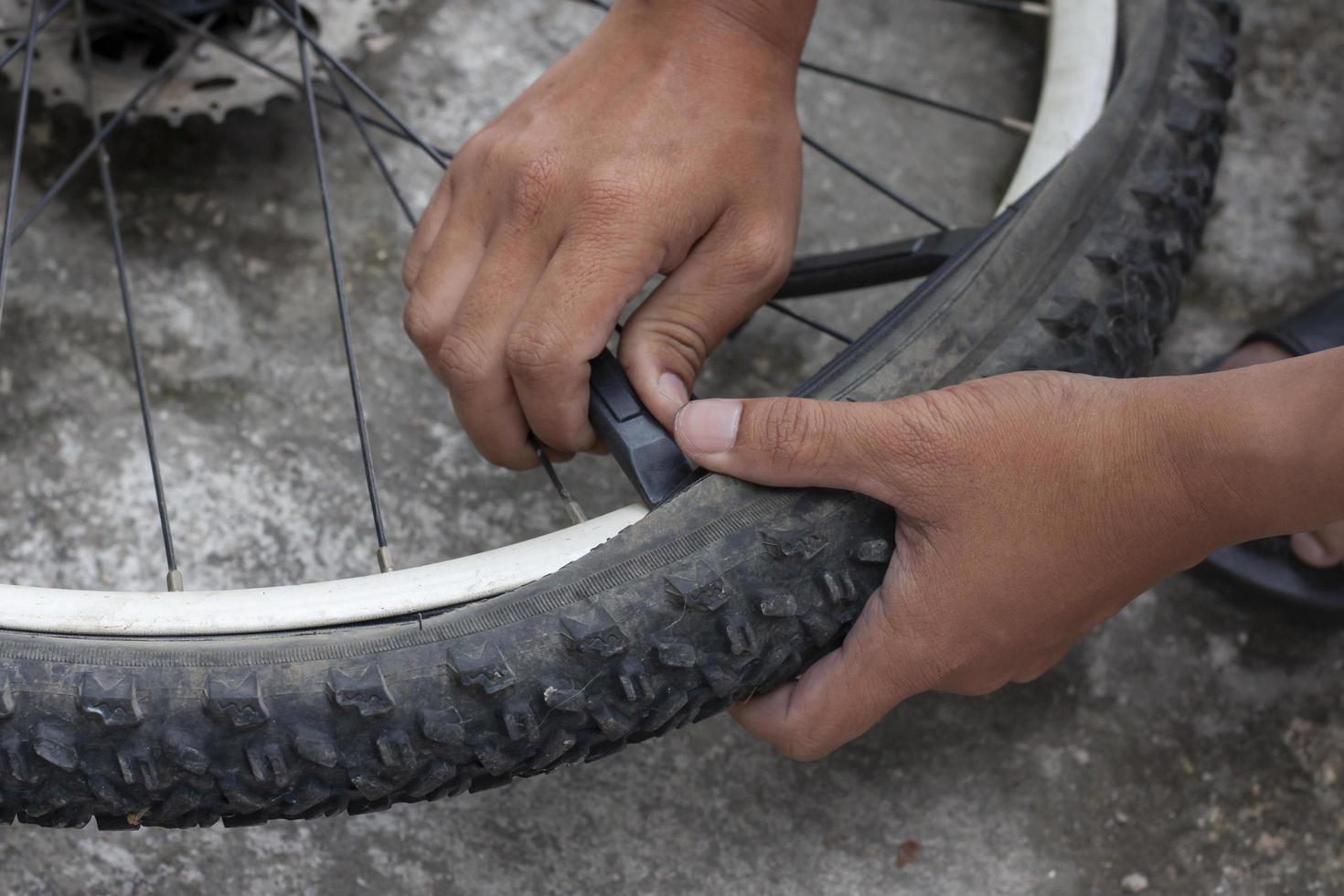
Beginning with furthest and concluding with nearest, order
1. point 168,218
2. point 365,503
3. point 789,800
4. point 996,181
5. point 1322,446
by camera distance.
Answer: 1. point 996,181
2. point 168,218
3. point 365,503
4. point 789,800
5. point 1322,446

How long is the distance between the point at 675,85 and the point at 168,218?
66 centimetres

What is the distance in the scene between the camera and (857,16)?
58.3 inches

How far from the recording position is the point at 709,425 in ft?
2.57

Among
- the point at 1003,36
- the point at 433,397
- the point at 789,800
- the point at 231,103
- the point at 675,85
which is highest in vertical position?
the point at 675,85

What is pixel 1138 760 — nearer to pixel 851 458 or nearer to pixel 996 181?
pixel 851 458

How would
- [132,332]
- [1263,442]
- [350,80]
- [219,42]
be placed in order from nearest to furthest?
[1263,442], [132,332], [350,80], [219,42]

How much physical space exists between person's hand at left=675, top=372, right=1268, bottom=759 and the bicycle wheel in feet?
0.10

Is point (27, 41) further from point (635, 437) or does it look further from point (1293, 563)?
point (1293, 563)

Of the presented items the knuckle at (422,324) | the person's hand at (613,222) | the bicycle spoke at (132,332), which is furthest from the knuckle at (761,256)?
the bicycle spoke at (132,332)

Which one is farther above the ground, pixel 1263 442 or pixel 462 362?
pixel 1263 442

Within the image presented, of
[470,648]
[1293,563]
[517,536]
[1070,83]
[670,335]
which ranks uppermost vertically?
[1070,83]

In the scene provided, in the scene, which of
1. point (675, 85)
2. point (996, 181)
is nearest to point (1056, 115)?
point (996, 181)

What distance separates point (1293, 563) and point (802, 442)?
2.03ft

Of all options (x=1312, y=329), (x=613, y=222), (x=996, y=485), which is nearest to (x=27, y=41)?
(x=613, y=222)
